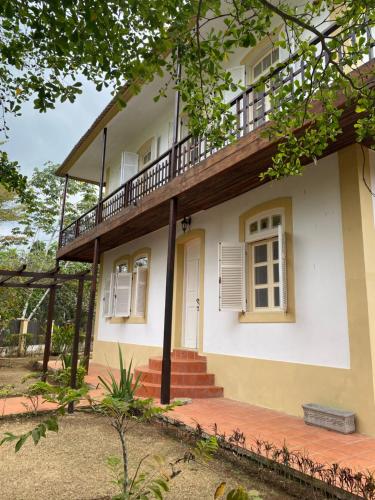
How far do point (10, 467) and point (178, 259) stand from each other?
5544 millimetres

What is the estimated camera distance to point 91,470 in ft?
11.5

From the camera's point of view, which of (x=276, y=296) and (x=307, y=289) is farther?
(x=276, y=296)

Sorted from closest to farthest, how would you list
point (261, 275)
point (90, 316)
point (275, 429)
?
point (275, 429), point (261, 275), point (90, 316)

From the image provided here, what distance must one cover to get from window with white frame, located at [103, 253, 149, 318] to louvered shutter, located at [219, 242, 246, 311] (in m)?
3.49

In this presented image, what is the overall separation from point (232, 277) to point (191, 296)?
6.73 ft

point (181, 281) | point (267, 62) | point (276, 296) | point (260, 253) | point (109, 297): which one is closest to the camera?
point (276, 296)

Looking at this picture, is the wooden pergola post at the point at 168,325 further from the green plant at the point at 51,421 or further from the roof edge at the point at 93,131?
the roof edge at the point at 93,131

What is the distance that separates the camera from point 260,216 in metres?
6.48

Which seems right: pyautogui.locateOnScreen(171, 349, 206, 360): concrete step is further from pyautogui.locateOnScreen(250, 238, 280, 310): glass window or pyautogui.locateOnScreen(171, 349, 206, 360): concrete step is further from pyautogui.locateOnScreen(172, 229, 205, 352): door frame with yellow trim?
pyautogui.locateOnScreen(250, 238, 280, 310): glass window

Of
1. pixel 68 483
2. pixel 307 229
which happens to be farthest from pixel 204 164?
pixel 68 483

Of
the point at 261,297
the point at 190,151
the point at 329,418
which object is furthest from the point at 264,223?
the point at 329,418

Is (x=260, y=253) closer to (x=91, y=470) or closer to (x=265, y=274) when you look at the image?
(x=265, y=274)

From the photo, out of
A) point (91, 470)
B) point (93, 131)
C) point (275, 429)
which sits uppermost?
point (93, 131)

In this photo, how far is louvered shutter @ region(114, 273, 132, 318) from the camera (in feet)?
33.3
